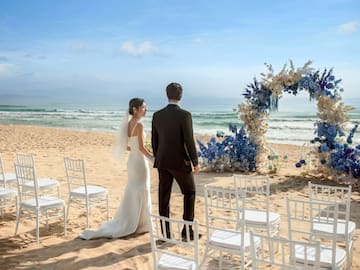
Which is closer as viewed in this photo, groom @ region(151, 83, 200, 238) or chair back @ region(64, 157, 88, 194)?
groom @ region(151, 83, 200, 238)

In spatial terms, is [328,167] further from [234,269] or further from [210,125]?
[210,125]

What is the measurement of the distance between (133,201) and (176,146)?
1097 mm

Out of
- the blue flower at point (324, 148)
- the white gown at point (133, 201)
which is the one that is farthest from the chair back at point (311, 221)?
the blue flower at point (324, 148)

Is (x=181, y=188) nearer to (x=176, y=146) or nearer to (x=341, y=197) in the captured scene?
(x=176, y=146)

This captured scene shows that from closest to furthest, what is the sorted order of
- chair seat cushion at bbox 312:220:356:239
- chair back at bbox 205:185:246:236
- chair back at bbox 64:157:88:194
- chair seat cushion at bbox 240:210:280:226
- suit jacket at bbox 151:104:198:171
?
chair back at bbox 205:185:246:236
chair seat cushion at bbox 312:220:356:239
chair seat cushion at bbox 240:210:280:226
suit jacket at bbox 151:104:198:171
chair back at bbox 64:157:88:194

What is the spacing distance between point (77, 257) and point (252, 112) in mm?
6271

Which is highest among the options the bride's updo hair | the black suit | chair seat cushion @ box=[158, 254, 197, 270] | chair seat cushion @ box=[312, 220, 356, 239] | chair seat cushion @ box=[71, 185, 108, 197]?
the bride's updo hair

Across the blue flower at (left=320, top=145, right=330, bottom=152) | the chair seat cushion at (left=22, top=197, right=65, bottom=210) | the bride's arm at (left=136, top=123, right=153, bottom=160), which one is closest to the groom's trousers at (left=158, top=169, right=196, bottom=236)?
the bride's arm at (left=136, top=123, right=153, bottom=160)

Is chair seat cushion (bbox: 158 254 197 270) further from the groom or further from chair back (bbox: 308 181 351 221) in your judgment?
the groom

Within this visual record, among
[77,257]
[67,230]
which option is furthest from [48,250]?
[67,230]

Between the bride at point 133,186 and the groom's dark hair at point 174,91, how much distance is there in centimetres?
64

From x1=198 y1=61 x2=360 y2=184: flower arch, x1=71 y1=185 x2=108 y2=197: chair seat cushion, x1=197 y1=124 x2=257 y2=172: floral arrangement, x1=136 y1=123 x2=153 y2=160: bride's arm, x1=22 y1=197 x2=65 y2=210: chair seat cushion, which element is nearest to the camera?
x1=22 y1=197 x2=65 y2=210: chair seat cushion

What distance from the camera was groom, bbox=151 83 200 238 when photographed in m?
4.50

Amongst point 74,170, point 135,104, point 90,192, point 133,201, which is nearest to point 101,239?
point 133,201
